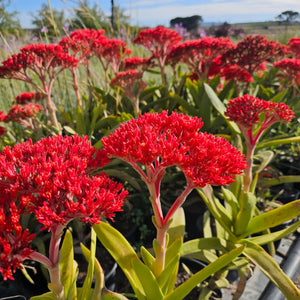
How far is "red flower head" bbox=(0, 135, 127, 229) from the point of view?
0.66 metres

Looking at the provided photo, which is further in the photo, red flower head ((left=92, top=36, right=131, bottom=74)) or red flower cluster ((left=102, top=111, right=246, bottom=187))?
red flower head ((left=92, top=36, right=131, bottom=74))

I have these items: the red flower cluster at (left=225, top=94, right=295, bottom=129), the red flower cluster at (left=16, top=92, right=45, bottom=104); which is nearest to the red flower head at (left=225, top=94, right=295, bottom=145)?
the red flower cluster at (left=225, top=94, right=295, bottom=129)

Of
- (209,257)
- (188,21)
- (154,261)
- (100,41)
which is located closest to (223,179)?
(154,261)

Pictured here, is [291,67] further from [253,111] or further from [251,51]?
[253,111]

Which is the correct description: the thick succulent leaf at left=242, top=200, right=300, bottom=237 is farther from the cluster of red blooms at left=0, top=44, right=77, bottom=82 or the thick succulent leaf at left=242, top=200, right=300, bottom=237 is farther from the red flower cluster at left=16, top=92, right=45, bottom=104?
the red flower cluster at left=16, top=92, right=45, bottom=104

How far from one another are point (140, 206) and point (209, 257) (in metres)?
0.68

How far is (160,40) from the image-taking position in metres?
2.28

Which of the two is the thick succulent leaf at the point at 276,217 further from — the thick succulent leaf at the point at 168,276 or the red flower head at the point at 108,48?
the red flower head at the point at 108,48

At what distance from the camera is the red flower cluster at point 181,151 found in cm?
74

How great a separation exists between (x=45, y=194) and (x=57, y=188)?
0.03 meters

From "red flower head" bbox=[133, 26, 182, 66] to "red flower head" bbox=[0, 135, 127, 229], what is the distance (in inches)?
67.9

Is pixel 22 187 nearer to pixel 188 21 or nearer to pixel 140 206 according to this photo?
pixel 140 206

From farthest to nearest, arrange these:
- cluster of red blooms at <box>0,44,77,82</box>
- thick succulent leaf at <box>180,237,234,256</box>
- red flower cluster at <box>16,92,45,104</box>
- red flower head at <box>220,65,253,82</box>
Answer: red flower head at <box>220,65,253,82</box> → red flower cluster at <box>16,92,45,104</box> → cluster of red blooms at <box>0,44,77,82</box> → thick succulent leaf at <box>180,237,234,256</box>

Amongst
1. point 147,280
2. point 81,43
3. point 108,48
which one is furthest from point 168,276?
point 108,48
